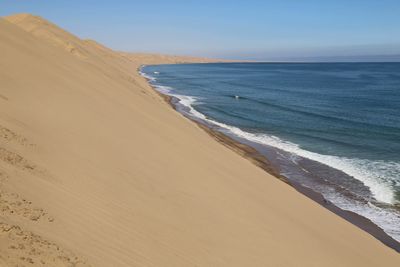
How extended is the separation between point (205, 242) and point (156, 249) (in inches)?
52.0

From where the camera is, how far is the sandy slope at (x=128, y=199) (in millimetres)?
5539

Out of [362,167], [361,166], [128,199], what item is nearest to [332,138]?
[361,166]

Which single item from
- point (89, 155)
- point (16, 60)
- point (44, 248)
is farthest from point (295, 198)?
point (16, 60)

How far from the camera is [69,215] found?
238 inches

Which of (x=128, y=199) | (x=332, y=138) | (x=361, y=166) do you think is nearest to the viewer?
(x=128, y=199)

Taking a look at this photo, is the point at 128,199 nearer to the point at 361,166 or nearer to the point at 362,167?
the point at 362,167

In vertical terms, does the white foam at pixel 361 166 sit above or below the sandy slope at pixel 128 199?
below

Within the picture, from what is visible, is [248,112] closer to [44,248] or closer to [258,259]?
[258,259]

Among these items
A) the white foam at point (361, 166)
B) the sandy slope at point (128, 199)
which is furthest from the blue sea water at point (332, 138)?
the sandy slope at point (128, 199)

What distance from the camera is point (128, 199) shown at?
7.61 meters

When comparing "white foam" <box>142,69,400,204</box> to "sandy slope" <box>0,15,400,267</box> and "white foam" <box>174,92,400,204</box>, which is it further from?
"sandy slope" <box>0,15,400,267</box>

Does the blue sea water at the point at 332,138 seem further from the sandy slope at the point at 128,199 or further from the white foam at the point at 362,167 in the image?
the sandy slope at the point at 128,199

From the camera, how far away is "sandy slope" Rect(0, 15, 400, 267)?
5.54m

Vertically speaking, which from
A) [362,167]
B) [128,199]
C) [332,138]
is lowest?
[362,167]
